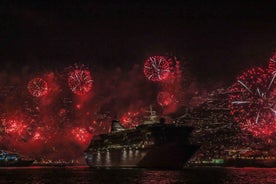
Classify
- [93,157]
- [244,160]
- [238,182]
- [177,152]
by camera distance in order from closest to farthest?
1. [238,182]
2. [177,152]
3. [93,157]
4. [244,160]

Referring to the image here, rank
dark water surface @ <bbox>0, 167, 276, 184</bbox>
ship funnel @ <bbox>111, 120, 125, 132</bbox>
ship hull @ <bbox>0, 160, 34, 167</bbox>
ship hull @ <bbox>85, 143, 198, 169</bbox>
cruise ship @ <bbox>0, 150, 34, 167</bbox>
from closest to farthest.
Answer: dark water surface @ <bbox>0, 167, 276, 184</bbox>, ship hull @ <bbox>85, 143, 198, 169</bbox>, ship funnel @ <bbox>111, 120, 125, 132</bbox>, ship hull @ <bbox>0, 160, 34, 167</bbox>, cruise ship @ <bbox>0, 150, 34, 167</bbox>

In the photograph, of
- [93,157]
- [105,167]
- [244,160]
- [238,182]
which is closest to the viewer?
[238,182]

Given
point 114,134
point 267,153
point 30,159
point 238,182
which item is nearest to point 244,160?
point 267,153

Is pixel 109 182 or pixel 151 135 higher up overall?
pixel 151 135

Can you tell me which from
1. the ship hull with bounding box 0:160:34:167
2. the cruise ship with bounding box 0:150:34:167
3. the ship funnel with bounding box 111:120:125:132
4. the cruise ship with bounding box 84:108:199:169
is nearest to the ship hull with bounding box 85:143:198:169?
the cruise ship with bounding box 84:108:199:169

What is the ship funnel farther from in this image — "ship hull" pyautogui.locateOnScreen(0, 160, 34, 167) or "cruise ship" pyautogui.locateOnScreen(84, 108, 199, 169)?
"ship hull" pyautogui.locateOnScreen(0, 160, 34, 167)

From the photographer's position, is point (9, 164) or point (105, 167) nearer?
point (105, 167)

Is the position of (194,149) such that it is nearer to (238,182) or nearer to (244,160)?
(238,182)
